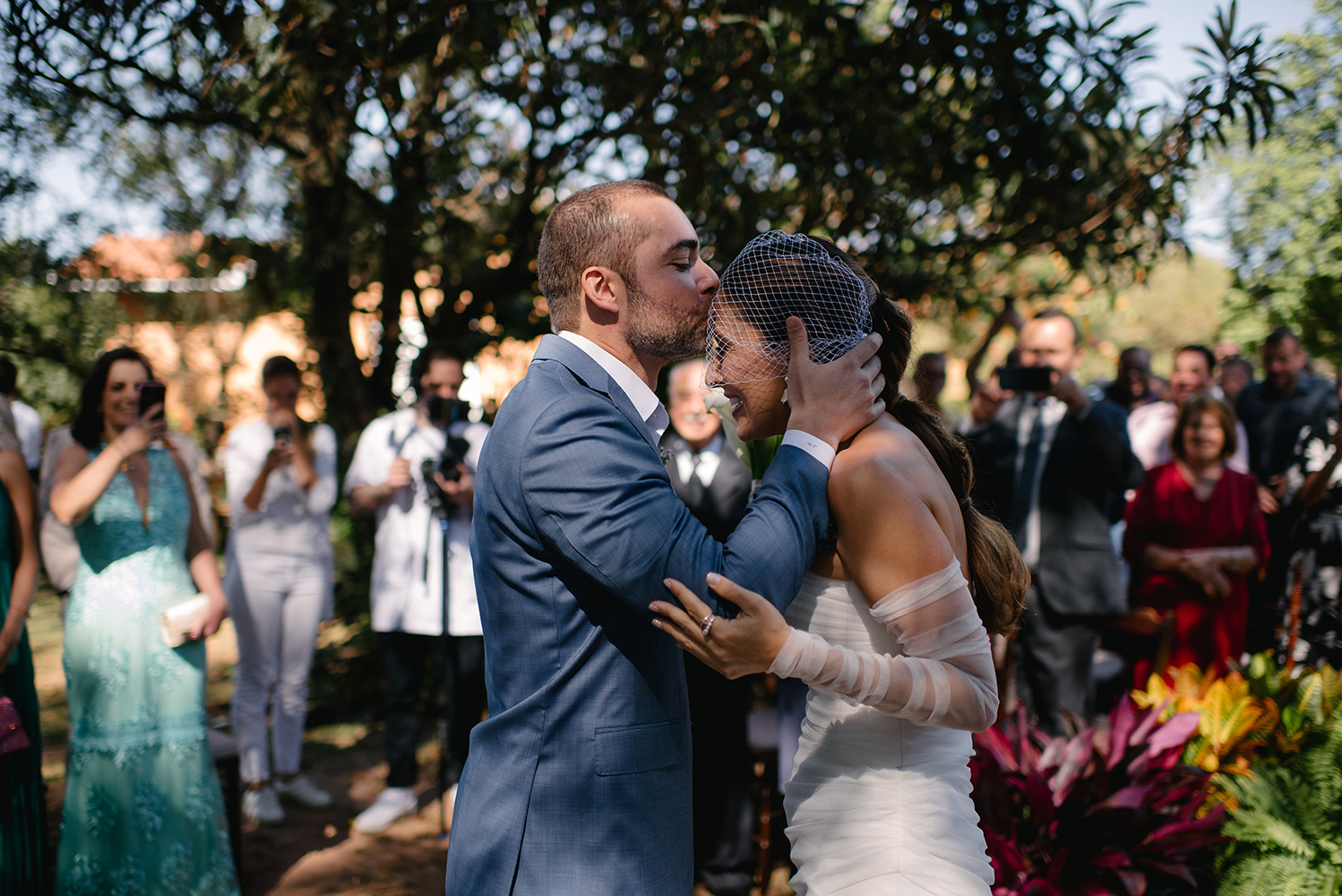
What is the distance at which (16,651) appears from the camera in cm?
333

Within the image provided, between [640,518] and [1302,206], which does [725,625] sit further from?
[1302,206]

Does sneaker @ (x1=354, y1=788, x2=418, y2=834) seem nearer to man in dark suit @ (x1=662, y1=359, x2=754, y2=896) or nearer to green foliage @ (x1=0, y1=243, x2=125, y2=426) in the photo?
man in dark suit @ (x1=662, y1=359, x2=754, y2=896)

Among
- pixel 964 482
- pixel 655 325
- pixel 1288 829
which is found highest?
pixel 655 325

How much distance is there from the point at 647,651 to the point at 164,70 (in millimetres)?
8323

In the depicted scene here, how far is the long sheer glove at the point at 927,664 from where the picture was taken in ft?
5.45

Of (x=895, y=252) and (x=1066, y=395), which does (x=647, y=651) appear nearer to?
(x=1066, y=395)

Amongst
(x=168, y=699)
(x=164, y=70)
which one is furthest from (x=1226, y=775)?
(x=164, y=70)

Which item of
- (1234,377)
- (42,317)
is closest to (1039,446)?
(1234,377)

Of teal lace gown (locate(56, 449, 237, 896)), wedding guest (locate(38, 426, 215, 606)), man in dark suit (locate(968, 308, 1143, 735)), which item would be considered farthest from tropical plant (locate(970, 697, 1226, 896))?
wedding guest (locate(38, 426, 215, 606))

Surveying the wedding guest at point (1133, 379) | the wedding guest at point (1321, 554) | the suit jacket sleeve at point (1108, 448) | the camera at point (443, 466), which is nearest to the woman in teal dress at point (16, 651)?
the camera at point (443, 466)

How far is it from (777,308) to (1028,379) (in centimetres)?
301

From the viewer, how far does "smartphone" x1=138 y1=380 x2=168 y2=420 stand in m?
3.46

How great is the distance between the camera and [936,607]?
5.77ft

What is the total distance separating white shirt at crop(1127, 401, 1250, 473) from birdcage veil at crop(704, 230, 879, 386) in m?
5.26
